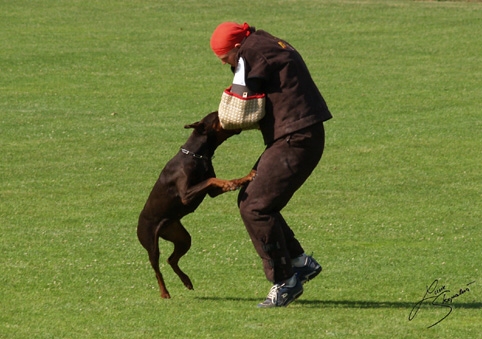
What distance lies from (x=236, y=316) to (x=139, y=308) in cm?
74

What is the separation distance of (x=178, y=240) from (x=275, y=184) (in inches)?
48.5

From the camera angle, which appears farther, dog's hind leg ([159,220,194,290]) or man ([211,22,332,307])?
dog's hind leg ([159,220,194,290])

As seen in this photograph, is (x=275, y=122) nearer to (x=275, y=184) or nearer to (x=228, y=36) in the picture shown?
(x=275, y=184)

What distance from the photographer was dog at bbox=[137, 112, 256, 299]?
24.6 feet

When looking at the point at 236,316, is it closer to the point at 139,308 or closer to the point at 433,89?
the point at 139,308

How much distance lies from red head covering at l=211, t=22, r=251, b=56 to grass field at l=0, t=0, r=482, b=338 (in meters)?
1.82

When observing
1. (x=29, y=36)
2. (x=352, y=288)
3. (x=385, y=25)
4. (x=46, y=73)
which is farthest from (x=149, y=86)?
(x=352, y=288)

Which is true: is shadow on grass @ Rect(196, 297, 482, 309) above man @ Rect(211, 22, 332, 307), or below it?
below

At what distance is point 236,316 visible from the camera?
7.10m

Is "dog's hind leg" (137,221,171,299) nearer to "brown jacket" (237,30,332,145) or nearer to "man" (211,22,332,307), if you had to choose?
"man" (211,22,332,307)

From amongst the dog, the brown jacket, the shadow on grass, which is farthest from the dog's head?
the shadow on grass

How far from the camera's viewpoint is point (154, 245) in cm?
782

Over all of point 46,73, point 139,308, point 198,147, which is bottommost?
point 46,73

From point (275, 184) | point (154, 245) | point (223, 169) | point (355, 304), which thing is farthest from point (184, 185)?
point (223, 169)
